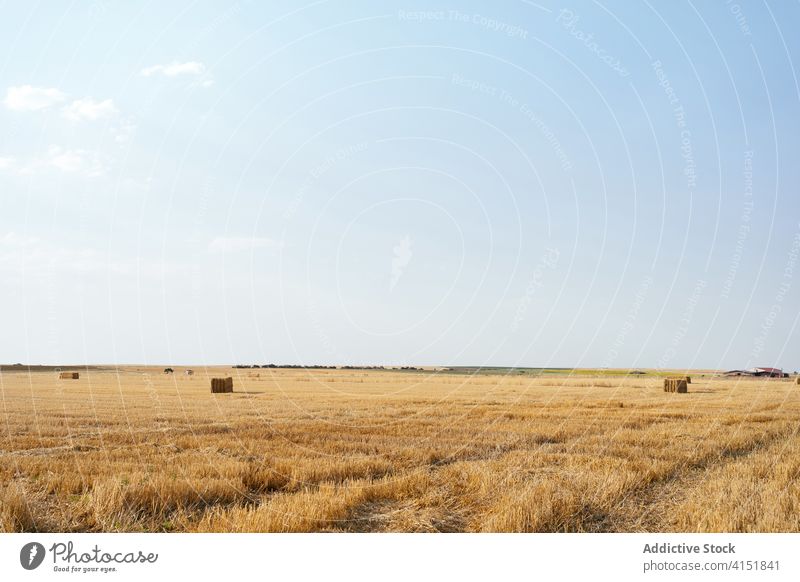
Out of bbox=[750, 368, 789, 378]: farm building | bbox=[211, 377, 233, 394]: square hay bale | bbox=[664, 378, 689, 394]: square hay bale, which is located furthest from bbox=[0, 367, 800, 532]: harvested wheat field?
bbox=[750, 368, 789, 378]: farm building

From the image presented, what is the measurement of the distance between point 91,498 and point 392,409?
24.2 m

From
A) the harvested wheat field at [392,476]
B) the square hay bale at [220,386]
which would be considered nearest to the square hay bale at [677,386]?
the harvested wheat field at [392,476]

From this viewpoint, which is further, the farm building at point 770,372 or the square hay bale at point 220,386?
the farm building at point 770,372

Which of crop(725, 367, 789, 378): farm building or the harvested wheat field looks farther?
crop(725, 367, 789, 378): farm building

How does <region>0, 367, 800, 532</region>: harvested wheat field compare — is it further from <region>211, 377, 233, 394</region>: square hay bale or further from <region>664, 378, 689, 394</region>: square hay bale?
<region>664, 378, 689, 394</region>: square hay bale

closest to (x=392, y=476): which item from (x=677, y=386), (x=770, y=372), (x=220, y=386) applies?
(x=220, y=386)

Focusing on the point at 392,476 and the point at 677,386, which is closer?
the point at 392,476

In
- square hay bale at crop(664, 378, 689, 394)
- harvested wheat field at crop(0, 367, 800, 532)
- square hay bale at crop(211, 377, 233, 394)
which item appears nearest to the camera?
harvested wheat field at crop(0, 367, 800, 532)

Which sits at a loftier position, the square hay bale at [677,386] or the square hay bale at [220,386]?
the square hay bale at [220,386]

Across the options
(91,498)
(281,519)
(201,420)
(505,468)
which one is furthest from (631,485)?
(201,420)

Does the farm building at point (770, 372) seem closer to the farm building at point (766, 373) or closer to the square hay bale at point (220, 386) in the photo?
the farm building at point (766, 373)

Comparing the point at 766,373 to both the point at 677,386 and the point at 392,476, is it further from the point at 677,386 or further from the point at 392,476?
the point at 392,476

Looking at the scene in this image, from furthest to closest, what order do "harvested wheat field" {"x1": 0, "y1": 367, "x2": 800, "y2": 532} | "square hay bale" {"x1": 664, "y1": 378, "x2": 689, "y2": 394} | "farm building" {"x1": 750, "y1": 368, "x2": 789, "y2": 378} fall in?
"farm building" {"x1": 750, "y1": 368, "x2": 789, "y2": 378} < "square hay bale" {"x1": 664, "y1": 378, "x2": 689, "y2": 394} < "harvested wheat field" {"x1": 0, "y1": 367, "x2": 800, "y2": 532}

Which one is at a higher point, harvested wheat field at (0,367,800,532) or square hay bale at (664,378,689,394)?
harvested wheat field at (0,367,800,532)
